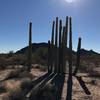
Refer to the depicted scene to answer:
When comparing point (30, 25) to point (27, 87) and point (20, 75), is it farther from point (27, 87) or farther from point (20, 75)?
point (27, 87)

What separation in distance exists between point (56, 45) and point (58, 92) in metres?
9.83

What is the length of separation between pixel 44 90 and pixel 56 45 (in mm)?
10759

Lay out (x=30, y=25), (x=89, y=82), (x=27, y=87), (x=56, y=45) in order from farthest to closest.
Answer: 1. (x=30, y=25)
2. (x=56, y=45)
3. (x=89, y=82)
4. (x=27, y=87)

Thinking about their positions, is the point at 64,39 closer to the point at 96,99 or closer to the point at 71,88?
the point at 71,88

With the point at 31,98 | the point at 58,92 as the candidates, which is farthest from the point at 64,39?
the point at 31,98

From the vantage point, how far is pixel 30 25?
24.9m

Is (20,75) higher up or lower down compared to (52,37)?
lower down

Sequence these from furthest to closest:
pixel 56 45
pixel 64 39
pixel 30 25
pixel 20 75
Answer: pixel 30 25, pixel 56 45, pixel 64 39, pixel 20 75

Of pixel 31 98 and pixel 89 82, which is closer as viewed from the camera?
pixel 31 98

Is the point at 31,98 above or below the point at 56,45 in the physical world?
below

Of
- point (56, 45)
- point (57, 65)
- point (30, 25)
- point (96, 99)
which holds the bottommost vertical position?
point (96, 99)

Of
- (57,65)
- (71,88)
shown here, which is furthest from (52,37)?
(71,88)

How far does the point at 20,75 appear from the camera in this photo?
1938cm

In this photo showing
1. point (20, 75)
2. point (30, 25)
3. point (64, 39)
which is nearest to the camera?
point (20, 75)
